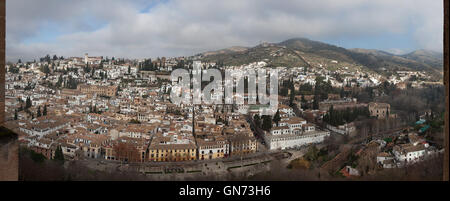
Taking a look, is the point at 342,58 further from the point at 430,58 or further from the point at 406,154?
the point at 406,154

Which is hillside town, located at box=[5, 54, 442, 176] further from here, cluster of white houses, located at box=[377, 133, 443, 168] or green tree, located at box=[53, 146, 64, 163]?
green tree, located at box=[53, 146, 64, 163]

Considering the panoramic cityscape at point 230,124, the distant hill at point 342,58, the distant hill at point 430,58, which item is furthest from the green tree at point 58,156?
the distant hill at point 430,58

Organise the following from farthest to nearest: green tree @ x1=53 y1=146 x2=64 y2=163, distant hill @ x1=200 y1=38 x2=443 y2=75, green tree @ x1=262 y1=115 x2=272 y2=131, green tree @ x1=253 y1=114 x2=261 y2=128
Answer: distant hill @ x1=200 y1=38 x2=443 y2=75 < green tree @ x1=253 y1=114 x2=261 y2=128 < green tree @ x1=262 y1=115 x2=272 y2=131 < green tree @ x1=53 y1=146 x2=64 y2=163

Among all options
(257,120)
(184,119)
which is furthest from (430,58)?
(184,119)

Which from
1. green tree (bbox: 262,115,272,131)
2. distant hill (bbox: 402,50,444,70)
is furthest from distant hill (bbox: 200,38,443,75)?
green tree (bbox: 262,115,272,131)

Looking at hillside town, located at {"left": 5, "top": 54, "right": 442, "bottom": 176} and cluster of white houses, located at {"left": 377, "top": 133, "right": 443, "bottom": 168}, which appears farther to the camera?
hillside town, located at {"left": 5, "top": 54, "right": 442, "bottom": 176}
